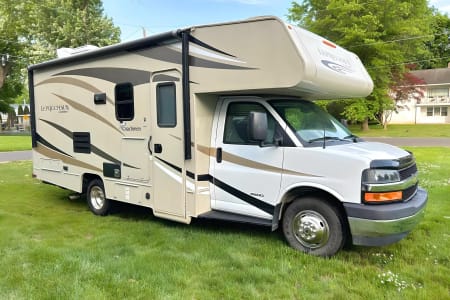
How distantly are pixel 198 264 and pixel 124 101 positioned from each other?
3157 mm

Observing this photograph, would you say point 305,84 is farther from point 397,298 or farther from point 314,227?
point 397,298

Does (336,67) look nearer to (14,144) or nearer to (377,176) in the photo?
(377,176)

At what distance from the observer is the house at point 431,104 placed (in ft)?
156

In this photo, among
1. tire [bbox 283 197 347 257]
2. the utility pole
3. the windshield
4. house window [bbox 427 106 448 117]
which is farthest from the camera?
house window [bbox 427 106 448 117]

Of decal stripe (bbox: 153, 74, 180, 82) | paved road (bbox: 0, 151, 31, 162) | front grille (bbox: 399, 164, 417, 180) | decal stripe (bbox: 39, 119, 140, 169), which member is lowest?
paved road (bbox: 0, 151, 31, 162)

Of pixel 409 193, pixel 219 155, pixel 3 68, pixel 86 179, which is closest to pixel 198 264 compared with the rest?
pixel 219 155

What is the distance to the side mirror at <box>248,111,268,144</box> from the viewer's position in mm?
5000

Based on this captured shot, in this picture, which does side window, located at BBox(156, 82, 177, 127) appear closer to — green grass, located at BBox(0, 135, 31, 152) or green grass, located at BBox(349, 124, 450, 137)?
green grass, located at BBox(0, 135, 31, 152)

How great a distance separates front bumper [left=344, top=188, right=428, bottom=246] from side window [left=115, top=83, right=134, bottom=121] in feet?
12.2

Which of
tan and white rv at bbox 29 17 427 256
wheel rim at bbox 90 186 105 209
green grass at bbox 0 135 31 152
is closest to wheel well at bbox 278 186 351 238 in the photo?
tan and white rv at bbox 29 17 427 256

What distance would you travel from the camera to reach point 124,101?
6.66 meters

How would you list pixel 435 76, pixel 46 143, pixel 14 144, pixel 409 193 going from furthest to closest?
pixel 435 76, pixel 14 144, pixel 46 143, pixel 409 193

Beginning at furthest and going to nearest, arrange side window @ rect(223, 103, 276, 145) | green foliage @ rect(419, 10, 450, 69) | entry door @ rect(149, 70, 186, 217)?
green foliage @ rect(419, 10, 450, 69), entry door @ rect(149, 70, 186, 217), side window @ rect(223, 103, 276, 145)

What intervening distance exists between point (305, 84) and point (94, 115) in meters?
4.00
